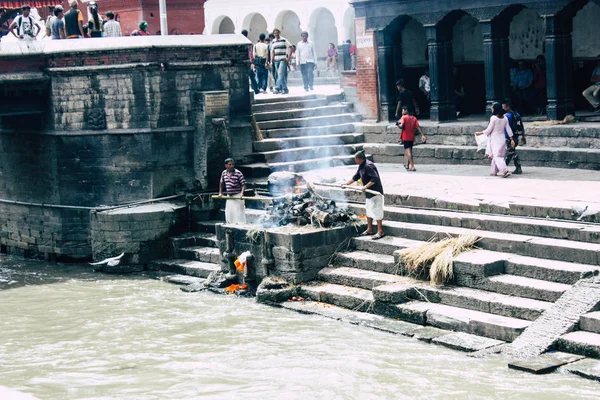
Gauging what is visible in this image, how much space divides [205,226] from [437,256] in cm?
625

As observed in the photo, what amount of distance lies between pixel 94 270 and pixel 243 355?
6.81 metres

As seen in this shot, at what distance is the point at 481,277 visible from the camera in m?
13.2

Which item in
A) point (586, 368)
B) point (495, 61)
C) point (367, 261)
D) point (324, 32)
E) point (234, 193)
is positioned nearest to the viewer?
point (586, 368)

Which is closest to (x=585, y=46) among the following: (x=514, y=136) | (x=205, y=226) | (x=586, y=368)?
(x=514, y=136)

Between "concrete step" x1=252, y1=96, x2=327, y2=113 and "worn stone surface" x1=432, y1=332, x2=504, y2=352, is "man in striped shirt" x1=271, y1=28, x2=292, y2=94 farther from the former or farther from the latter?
"worn stone surface" x1=432, y1=332, x2=504, y2=352

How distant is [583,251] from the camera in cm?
1275

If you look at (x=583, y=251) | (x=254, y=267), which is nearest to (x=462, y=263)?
(x=583, y=251)

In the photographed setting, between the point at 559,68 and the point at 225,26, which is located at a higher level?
the point at 225,26

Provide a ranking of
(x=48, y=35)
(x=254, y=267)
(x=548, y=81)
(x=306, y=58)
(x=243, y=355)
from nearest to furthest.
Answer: (x=243, y=355) → (x=254, y=267) → (x=548, y=81) → (x=48, y=35) → (x=306, y=58)

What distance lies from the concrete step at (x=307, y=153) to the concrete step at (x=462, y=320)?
7517 millimetres

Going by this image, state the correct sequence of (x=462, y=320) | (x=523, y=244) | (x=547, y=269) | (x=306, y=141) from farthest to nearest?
(x=306, y=141), (x=523, y=244), (x=547, y=269), (x=462, y=320)

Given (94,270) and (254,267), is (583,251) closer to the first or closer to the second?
(254,267)

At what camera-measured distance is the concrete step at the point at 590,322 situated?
11.4 metres

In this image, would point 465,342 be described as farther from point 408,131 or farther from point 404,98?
point 404,98
